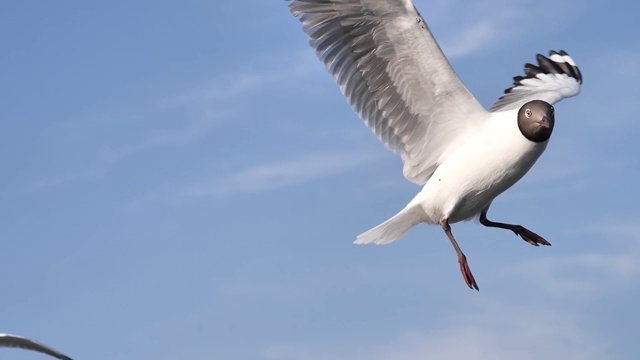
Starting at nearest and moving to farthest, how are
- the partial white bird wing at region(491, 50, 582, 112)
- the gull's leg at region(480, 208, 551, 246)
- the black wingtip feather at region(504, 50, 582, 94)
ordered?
the gull's leg at region(480, 208, 551, 246) → the partial white bird wing at region(491, 50, 582, 112) → the black wingtip feather at region(504, 50, 582, 94)

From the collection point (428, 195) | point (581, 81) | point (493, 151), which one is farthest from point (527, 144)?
point (581, 81)

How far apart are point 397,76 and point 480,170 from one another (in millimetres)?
875

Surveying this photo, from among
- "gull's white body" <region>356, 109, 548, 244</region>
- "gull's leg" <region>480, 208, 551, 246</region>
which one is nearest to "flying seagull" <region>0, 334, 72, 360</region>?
"gull's white body" <region>356, 109, 548, 244</region>

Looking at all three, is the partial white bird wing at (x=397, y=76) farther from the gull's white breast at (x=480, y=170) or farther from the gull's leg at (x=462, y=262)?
the gull's leg at (x=462, y=262)

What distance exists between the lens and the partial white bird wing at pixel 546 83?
956 cm

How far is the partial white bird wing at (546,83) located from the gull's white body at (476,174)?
1533mm

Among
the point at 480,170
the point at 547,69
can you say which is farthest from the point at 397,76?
the point at 547,69

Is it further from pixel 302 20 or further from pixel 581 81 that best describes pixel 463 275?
pixel 581 81

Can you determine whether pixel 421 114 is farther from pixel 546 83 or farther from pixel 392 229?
pixel 546 83

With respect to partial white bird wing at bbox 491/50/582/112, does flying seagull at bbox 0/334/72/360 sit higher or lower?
lower

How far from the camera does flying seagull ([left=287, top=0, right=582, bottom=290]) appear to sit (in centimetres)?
770

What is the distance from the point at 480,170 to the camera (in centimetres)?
773

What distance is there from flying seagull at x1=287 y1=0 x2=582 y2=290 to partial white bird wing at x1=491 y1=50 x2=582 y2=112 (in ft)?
4.60

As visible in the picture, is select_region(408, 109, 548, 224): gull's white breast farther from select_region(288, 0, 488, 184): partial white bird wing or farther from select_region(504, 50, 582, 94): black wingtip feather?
select_region(504, 50, 582, 94): black wingtip feather
